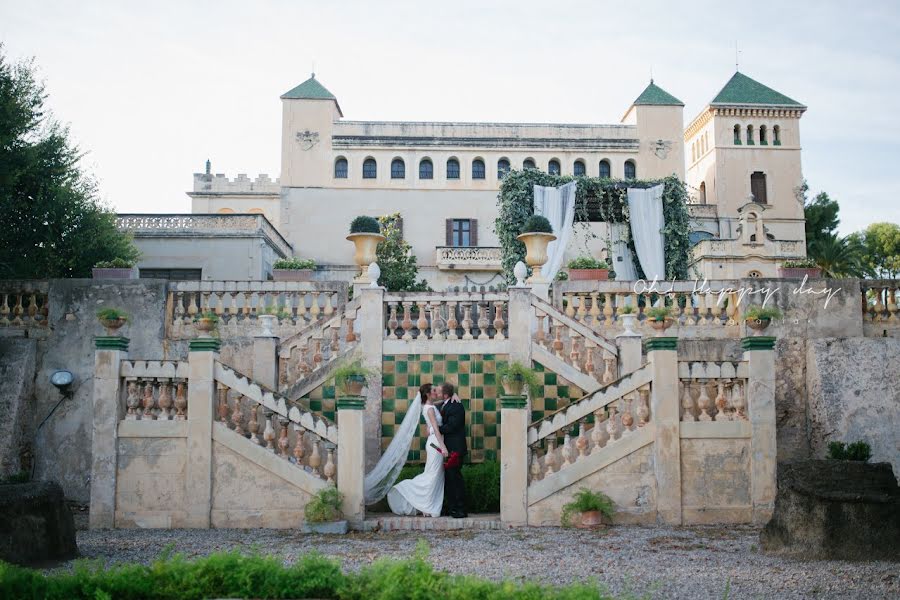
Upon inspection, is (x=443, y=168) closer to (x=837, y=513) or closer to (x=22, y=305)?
(x=22, y=305)

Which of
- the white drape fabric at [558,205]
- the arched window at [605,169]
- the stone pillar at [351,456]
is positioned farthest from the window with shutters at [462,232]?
the stone pillar at [351,456]

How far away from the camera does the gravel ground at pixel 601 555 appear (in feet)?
25.8

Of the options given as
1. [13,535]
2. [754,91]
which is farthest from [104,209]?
[754,91]

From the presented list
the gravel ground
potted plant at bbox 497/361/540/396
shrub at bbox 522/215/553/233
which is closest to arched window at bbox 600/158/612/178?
shrub at bbox 522/215/553/233

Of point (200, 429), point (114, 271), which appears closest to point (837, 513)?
point (200, 429)

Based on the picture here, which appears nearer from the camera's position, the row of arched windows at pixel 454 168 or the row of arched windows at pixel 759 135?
the row of arched windows at pixel 454 168

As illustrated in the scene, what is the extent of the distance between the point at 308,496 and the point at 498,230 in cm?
1200

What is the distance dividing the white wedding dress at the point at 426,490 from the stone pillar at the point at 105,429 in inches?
141

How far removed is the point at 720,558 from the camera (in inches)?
360

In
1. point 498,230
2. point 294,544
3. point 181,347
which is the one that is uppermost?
point 498,230

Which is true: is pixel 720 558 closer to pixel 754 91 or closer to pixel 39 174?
pixel 39 174

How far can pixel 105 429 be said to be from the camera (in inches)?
469

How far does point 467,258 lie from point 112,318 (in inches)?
989

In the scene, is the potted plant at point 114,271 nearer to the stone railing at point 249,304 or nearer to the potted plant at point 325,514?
the stone railing at point 249,304
